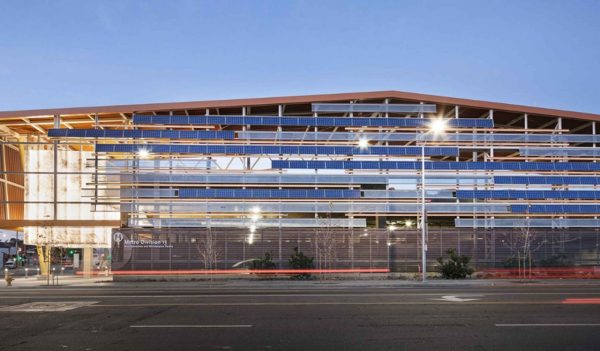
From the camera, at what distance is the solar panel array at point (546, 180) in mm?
39656

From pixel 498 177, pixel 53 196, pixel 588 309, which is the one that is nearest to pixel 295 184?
pixel 498 177

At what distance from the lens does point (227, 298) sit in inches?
795

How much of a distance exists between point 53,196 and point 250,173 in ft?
46.5

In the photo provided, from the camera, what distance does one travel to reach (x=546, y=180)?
1571 inches

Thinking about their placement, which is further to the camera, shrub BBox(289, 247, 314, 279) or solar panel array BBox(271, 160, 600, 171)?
solar panel array BBox(271, 160, 600, 171)

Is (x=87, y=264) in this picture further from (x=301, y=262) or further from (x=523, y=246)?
(x=523, y=246)

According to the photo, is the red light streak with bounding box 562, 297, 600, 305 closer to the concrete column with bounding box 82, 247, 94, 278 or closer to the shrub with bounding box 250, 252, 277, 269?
the shrub with bounding box 250, 252, 277, 269

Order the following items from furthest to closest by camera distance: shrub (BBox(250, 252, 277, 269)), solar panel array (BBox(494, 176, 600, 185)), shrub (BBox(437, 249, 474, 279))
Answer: solar panel array (BBox(494, 176, 600, 185))
shrub (BBox(250, 252, 277, 269))
shrub (BBox(437, 249, 474, 279))

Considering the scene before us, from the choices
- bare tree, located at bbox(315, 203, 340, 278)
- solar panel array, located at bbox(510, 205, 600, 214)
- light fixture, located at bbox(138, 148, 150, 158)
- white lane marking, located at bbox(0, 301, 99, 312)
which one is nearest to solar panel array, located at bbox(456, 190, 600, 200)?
solar panel array, located at bbox(510, 205, 600, 214)

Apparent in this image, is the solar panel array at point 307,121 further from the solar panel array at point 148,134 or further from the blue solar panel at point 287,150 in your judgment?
the blue solar panel at point 287,150

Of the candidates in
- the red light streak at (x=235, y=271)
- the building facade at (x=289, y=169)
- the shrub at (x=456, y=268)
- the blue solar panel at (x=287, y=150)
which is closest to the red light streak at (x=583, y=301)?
the shrub at (x=456, y=268)

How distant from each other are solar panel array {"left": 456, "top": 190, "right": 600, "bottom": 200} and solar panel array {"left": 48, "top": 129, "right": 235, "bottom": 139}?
16.8 meters

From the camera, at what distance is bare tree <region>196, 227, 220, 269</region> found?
1276 inches

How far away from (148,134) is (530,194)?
86.9 ft
